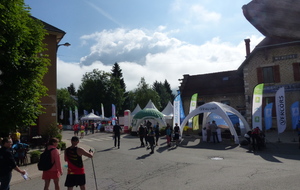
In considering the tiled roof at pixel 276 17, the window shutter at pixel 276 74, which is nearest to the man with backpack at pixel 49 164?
the tiled roof at pixel 276 17

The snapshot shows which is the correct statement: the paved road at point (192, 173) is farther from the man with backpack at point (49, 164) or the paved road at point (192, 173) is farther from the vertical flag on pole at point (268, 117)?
the vertical flag on pole at point (268, 117)

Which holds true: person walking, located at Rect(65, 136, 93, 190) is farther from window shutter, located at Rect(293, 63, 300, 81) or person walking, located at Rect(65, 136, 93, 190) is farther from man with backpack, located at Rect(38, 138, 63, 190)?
window shutter, located at Rect(293, 63, 300, 81)

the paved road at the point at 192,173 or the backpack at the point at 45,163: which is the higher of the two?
the backpack at the point at 45,163

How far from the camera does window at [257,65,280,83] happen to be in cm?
2262

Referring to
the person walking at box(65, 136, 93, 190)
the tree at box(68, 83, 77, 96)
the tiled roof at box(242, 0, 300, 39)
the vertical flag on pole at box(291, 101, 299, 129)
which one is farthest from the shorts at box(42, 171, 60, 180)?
the tree at box(68, 83, 77, 96)

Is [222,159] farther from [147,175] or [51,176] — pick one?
[51,176]

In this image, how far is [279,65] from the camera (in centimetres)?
2255

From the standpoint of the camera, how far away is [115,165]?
999 centimetres

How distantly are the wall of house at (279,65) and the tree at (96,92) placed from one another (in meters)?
37.4

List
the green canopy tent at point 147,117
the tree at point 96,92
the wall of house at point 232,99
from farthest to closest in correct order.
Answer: the tree at point 96,92
the wall of house at point 232,99
the green canopy tent at point 147,117

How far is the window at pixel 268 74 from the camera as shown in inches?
890

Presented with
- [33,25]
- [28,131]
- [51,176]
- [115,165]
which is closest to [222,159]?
[115,165]

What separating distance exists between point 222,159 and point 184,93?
Answer: 21446mm

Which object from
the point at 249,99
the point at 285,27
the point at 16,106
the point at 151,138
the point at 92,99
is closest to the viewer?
the point at 285,27
